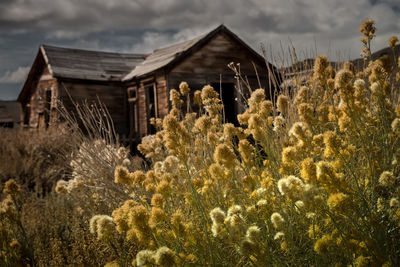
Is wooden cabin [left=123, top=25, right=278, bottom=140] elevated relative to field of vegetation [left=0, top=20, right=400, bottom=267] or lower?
elevated

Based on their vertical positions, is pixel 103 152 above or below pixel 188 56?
below

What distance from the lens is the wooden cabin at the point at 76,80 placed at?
13.8 m

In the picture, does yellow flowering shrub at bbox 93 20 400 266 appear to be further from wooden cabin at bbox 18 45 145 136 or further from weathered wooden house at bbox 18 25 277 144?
wooden cabin at bbox 18 45 145 136

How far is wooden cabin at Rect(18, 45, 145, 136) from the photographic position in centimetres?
1383

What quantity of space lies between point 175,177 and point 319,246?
64.9 inches

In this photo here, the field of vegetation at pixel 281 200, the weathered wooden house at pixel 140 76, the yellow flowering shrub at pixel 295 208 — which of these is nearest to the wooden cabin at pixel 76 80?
the weathered wooden house at pixel 140 76

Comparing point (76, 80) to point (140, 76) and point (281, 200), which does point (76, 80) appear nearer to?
point (140, 76)

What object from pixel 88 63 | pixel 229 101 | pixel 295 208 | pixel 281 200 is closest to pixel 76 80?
pixel 88 63

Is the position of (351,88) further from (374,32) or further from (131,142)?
(131,142)

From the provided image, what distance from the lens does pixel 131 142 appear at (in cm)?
1364

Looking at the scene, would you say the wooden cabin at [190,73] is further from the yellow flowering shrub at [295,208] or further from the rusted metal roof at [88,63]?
the yellow flowering shrub at [295,208]

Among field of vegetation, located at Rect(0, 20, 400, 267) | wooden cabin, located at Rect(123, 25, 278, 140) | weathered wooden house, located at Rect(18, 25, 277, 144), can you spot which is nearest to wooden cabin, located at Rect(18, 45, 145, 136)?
weathered wooden house, located at Rect(18, 25, 277, 144)

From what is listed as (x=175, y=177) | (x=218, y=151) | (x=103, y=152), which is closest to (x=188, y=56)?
(x=103, y=152)

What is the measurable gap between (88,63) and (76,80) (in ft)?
5.74
